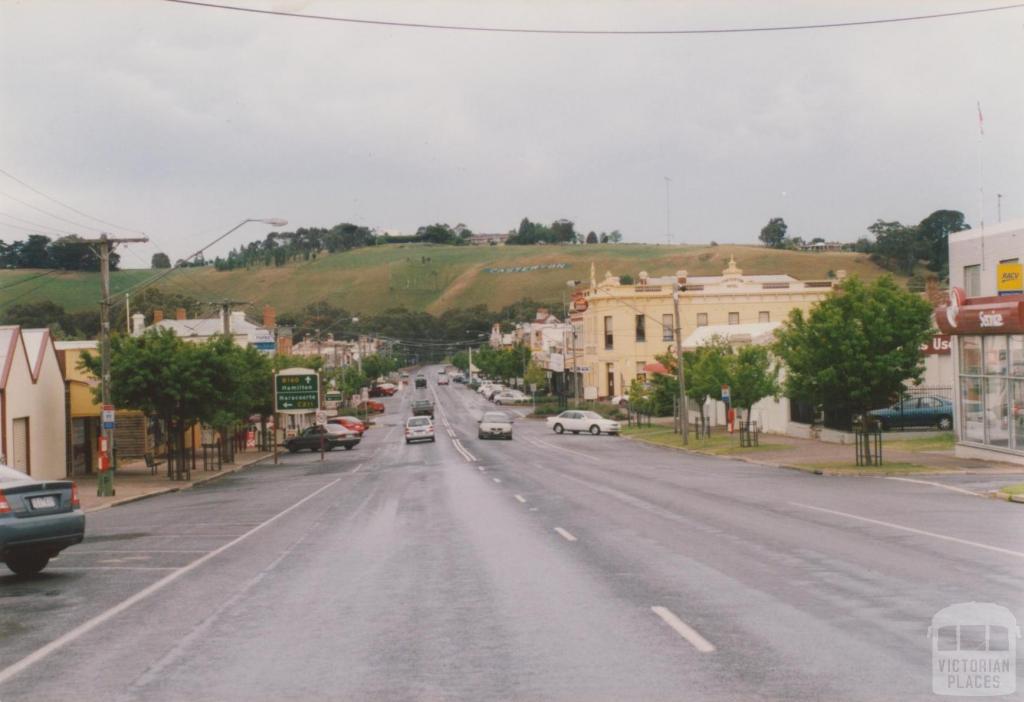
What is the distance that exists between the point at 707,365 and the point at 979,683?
153 feet

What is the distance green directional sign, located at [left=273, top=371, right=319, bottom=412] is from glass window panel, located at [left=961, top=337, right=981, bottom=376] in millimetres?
30774

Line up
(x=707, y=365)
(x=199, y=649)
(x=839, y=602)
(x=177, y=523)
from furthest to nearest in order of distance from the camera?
1. (x=707, y=365)
2. (x=177, y=523)
3. (x=839, y=602)
4. (x=199, y=649)

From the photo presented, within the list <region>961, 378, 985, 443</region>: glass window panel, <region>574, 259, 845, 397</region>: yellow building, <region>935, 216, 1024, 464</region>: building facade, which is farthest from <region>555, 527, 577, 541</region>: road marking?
<region>574, 259, 845, 397</region>: yellow building

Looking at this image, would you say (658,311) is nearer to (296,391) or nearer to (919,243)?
(296,391)

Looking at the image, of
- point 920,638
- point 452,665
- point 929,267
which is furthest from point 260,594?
point 929,267

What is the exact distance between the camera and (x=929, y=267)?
148m

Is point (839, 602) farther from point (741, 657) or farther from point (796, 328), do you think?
point (796, 328)

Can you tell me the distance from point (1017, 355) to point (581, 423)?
4229 centimetres

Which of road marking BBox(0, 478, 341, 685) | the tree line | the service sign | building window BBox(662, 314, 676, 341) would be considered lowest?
road marking BBox(0, 478, 341, 685)

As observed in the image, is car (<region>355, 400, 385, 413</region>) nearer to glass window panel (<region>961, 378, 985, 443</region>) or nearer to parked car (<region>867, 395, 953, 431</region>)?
parked car (<region>867, 395, 953, 431</region>)

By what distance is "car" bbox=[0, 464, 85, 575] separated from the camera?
13961 millimetres

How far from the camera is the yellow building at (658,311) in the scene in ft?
294

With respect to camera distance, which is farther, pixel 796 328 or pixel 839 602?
pixel 796 328

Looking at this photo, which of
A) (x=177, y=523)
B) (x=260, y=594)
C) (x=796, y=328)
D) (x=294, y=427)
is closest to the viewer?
(x=260, y=594)
